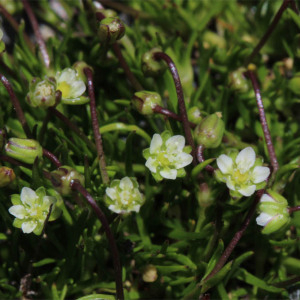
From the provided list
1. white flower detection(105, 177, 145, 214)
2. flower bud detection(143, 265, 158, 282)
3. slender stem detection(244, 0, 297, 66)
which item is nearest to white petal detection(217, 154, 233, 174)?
white flower detection(105, 177, 145, 214)

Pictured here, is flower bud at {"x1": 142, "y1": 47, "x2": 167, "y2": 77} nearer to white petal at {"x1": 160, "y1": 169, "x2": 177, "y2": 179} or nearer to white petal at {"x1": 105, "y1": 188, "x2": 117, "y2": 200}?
white petal at {"x1": 160, "y1": 169, "x2": 177, "y2": 179}

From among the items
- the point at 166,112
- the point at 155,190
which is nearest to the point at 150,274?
the point at 155,190

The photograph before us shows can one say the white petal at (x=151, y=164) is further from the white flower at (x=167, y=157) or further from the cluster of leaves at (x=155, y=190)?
the cluster of leaves at (x=155, y=190)

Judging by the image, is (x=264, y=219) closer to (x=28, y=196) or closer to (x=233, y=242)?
(x=233, y=242)

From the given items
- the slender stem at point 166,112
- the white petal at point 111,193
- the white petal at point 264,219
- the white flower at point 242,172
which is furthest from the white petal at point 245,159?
the white petal at point 111,193

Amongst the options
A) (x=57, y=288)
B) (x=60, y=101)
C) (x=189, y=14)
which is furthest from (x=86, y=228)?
(x=189, y=14)
